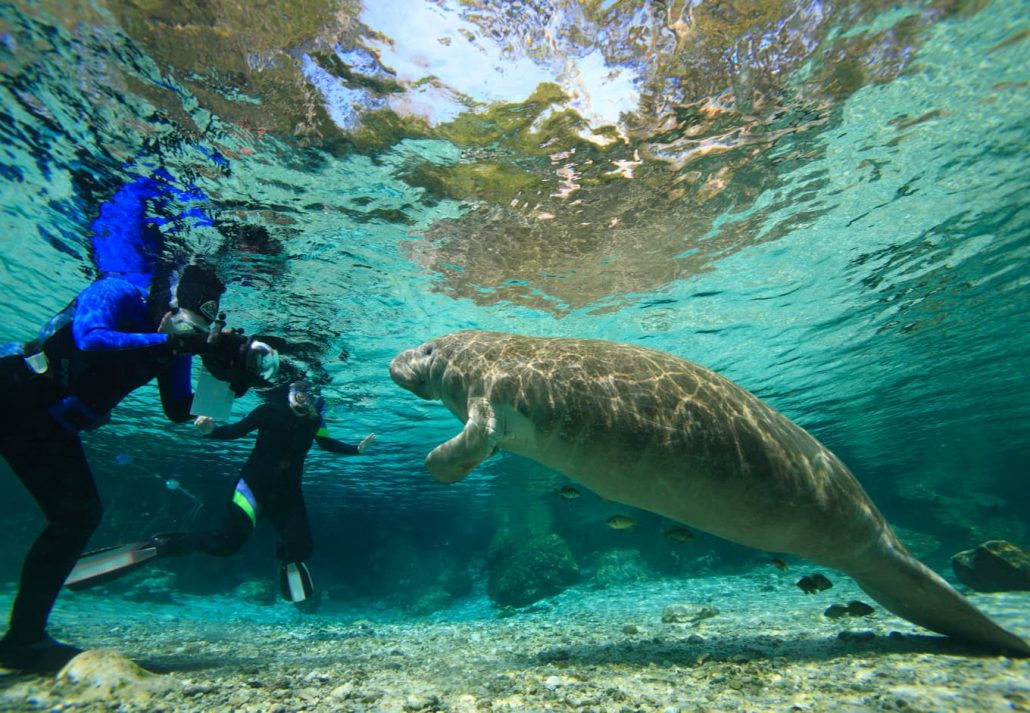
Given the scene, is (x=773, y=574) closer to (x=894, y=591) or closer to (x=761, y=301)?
(x=761, y=301)

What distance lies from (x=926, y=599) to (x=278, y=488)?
28.8 feet

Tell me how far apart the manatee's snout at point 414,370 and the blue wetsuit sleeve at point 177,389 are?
239cm

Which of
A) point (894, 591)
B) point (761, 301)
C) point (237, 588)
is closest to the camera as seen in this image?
point (894, 591)

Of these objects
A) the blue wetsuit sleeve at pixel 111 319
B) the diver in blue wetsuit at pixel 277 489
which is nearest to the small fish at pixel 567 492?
the diver in blue wetsuit at pixel 277 489

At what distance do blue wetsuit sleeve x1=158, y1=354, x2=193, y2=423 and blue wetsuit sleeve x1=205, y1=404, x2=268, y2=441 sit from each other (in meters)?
1.48

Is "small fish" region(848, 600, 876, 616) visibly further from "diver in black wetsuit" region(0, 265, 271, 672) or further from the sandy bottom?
"diver in black wetsuit" region(0, 265, 271, 672)

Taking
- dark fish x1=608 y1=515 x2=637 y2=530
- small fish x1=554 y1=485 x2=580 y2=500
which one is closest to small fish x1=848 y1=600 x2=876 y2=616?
dark fish x1=608 y1=515 x2=637 y2=530

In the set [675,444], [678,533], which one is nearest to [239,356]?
[675,444]

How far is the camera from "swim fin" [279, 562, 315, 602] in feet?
23.2

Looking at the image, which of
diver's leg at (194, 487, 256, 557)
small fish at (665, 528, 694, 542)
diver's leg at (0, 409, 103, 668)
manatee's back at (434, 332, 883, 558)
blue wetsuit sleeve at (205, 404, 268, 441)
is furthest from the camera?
small fish at (665, 528, 694, 542)

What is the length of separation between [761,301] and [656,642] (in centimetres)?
934

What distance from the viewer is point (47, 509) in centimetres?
364

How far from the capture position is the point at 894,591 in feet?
13.9

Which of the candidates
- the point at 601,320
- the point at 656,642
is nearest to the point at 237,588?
the point at 601,320
